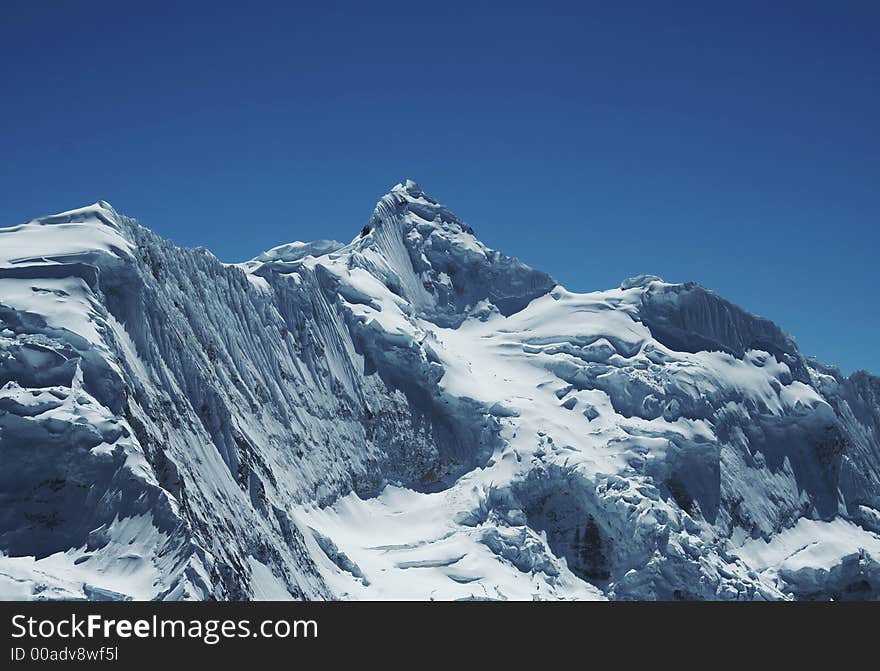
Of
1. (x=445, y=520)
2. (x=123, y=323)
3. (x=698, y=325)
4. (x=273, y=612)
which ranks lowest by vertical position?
(x=273, y=612)

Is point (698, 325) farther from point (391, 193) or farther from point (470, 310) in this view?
point (391, 193)

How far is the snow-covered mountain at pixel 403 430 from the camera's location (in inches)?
2857

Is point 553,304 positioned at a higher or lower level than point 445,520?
higher

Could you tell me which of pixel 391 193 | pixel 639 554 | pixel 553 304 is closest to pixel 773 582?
pixel 639 554

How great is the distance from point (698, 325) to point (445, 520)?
62.9 metres

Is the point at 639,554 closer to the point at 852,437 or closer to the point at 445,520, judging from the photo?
the point at 445,520

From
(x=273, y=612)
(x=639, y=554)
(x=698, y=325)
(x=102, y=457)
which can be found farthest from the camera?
(x=698, y=325)

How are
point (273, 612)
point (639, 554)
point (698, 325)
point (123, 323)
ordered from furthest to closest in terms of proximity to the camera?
point (698, 325) → point (639, 554) → point (123, 323) → point (273, 612)

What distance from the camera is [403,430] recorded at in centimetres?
12925

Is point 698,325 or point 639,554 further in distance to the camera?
point 698,325

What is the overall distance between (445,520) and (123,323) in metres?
46.5

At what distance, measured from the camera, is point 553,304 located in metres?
162

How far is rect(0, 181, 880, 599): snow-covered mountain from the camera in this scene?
72.6 m

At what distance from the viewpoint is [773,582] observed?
418 feet
